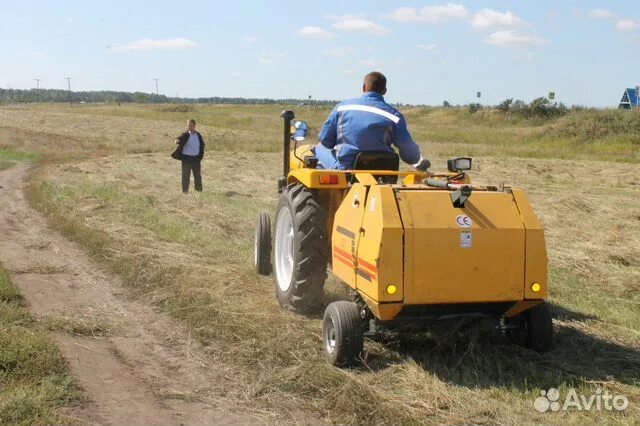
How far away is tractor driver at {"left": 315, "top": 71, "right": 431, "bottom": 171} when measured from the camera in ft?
17.4

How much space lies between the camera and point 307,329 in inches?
210

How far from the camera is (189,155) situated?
1406cm

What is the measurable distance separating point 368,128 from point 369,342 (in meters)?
1.64

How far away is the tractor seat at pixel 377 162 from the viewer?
5.34 metres

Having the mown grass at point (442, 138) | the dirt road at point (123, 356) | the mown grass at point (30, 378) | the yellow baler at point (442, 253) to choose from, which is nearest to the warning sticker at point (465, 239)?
the yellow baler at point (442, 253)

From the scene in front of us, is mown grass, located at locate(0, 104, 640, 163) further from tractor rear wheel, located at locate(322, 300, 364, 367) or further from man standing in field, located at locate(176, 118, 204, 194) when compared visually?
tractor rear wheel, located at locate(322, 300, 364, 367)

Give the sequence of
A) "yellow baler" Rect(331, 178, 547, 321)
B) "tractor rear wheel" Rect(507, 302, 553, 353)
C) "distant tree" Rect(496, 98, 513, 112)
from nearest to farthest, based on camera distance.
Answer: "yellow baler" Rect(331, 178, 547, 321) → "tractor rear wheel" Rect(507, 302, 553, 353) → "distant tree" Rect(496, 98, 513, 112)

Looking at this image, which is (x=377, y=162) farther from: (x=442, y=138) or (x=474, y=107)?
(x=474, y=107)

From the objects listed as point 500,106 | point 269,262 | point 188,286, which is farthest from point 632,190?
point 500,106

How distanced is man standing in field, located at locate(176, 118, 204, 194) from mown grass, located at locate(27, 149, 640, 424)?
3172 millimetres

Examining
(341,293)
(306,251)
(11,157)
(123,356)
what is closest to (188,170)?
(341,293)

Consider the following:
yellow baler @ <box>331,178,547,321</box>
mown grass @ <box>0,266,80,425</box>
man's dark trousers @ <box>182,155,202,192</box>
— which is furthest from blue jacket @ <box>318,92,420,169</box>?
man's dark trousers @ <box>182,155,202,192</box>

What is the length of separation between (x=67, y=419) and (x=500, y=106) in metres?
51.0

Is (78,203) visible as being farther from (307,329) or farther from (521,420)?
(521,420)
